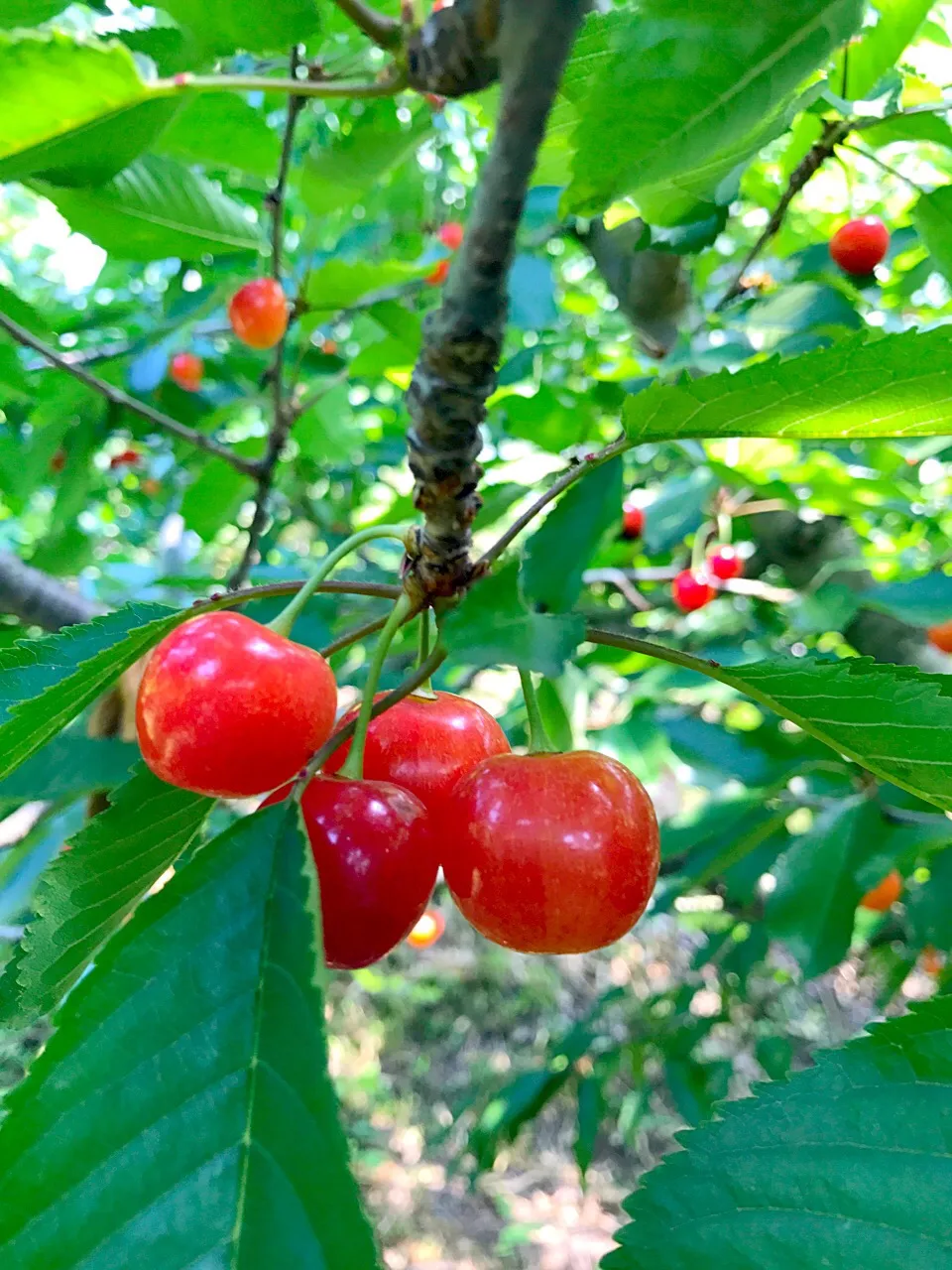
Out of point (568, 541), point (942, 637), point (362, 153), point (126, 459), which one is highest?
point (362, 153)

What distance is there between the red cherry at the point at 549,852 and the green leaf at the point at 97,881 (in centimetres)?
23

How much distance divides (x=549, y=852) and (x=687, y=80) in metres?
0.50

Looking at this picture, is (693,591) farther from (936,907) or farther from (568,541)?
(568,541)

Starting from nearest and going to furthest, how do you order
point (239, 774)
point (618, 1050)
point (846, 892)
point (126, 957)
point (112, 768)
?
1. point (126, 957)
2. point (239, 774)
3. point (112, 768)
4. point (846, 892)
5. point (618, 1050)

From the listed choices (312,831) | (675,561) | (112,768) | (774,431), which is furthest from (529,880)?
(675,561)

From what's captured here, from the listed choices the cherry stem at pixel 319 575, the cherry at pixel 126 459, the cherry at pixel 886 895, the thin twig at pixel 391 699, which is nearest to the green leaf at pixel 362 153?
the cherry stem at pixel 319 575

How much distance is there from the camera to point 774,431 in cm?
66

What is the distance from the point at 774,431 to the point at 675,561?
2.12 metres

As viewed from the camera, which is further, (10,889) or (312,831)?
(10,889)

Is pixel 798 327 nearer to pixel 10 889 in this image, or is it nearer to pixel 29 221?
pixel 10 889

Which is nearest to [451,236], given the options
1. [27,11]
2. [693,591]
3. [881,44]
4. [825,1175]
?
[693,591]

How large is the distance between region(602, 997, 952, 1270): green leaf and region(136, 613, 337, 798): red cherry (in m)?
0.37

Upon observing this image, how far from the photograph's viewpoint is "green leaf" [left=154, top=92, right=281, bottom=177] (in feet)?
4.24

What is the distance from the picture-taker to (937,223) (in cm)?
113
